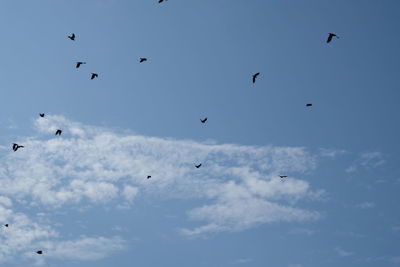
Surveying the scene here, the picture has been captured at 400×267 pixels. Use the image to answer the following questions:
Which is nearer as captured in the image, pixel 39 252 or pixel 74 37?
pixel 74 37

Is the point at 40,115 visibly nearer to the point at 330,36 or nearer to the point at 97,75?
the point at 97,75

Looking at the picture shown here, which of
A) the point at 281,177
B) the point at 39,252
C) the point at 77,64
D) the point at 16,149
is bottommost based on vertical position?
the point at 39,252

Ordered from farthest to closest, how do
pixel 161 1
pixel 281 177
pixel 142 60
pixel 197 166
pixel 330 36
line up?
pixel 197 166 → pixel 142 60 → pixel 281 177 → pixel 161 1 → pixel 330 36

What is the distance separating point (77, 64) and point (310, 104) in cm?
1988

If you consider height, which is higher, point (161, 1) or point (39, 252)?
point (161, 1)

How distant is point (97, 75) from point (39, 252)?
16849 mm

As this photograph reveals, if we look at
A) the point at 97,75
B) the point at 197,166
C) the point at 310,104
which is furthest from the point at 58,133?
the point at 310,104

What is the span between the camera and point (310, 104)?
3934 centimetres

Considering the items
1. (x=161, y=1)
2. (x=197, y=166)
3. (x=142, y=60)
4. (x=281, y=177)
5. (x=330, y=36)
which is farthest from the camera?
(x=197, y=166)

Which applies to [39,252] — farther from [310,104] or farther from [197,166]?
[310,104]

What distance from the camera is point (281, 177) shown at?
3778cm

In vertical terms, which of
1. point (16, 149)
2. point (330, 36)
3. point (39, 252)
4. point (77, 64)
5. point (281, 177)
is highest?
point (77, 64)

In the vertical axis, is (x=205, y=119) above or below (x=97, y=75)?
below

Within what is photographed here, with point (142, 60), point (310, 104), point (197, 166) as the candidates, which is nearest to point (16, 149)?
point (142, 60)
